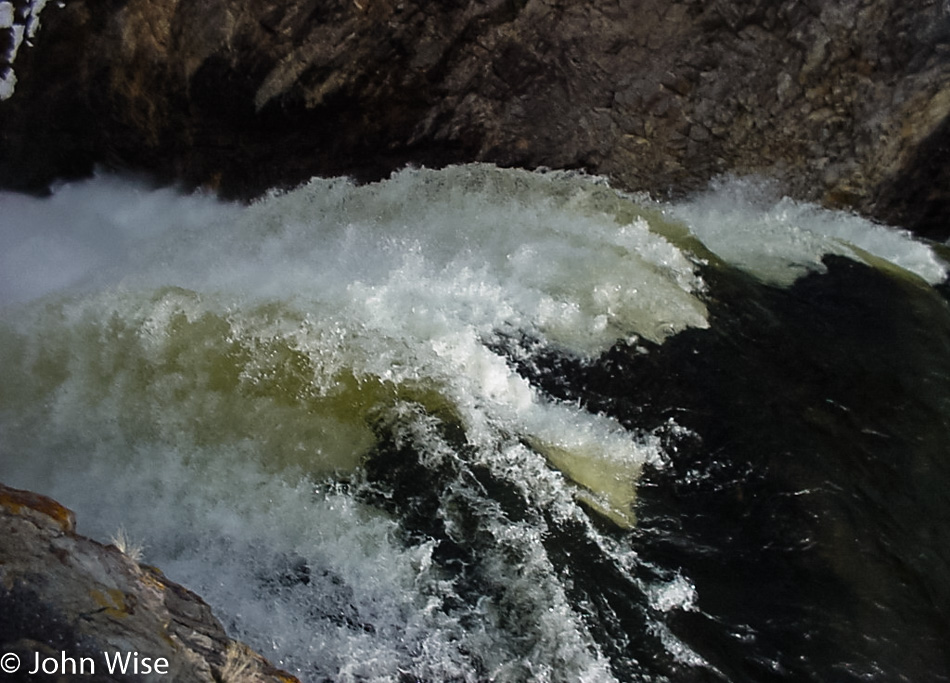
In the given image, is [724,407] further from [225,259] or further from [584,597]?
[225,259]

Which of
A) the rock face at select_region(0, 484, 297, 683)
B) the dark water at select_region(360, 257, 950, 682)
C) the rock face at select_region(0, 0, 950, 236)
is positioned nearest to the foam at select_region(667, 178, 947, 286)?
the rock face at select_region(0, 0, 950, 236)

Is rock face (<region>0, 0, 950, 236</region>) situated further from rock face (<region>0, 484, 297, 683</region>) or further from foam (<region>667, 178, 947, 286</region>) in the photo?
rock face (<region>0, 484, 297, 683</region>)

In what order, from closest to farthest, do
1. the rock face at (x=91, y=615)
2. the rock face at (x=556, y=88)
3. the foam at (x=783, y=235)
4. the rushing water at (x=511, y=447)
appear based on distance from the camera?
the rock face at (x=91, y=615), the rushing water at (x=511, y=447), the foam at (x=783, y=235), the rock face at (x=556, y=88)

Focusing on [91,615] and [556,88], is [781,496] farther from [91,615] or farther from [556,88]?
[556,88]

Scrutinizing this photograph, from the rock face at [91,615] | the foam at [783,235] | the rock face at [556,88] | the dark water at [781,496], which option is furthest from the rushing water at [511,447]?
the rock face at [556,88]

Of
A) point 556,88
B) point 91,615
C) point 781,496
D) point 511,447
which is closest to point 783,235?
point 556,88

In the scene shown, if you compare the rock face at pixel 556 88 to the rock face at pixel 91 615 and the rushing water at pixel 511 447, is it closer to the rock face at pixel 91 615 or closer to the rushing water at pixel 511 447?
the rushing water at pixel 511 447

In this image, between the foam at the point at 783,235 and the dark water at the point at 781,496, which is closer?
the dark water at the point at 781,496
